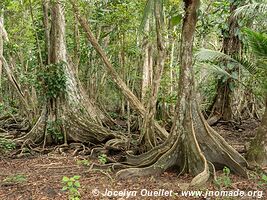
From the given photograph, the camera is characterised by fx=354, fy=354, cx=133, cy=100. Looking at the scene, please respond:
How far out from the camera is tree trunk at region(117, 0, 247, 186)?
6.04 metres

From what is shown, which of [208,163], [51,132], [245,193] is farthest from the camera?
[51,132]

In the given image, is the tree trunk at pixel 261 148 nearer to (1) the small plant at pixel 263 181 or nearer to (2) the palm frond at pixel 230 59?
(1) the small plant at pixel 263 181

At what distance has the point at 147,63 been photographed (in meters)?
12.6

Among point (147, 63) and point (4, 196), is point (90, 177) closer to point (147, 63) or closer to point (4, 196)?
point (4, 196)

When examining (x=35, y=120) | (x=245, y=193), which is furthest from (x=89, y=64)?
(x=245, y=193)

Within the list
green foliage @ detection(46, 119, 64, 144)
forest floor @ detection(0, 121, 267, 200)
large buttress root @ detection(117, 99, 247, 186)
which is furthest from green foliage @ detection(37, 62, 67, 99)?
large buttress root @ detection(117, 99, 247, 186)

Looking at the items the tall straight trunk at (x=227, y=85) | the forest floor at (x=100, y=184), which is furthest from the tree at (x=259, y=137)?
Answer: the tall straight trunk at (x=227, y=85)

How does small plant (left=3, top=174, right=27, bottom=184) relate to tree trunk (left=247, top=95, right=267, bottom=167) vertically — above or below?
below

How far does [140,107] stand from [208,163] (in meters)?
2.06

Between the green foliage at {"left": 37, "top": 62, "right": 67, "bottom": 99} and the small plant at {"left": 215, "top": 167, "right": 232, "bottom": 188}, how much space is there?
5.30 m

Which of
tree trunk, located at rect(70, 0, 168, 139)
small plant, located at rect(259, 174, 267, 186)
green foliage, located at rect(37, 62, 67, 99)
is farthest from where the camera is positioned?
green foliage, located at rect(37, 62, 67, 99)

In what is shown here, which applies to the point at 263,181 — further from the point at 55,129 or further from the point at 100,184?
the point at 55,129

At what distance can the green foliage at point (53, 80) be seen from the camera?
9656 millimetres

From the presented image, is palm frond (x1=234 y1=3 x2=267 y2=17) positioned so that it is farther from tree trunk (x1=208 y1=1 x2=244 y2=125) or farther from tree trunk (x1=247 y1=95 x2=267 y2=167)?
tree trunk (x1=208 y1=1 x2=244 y2=125)
